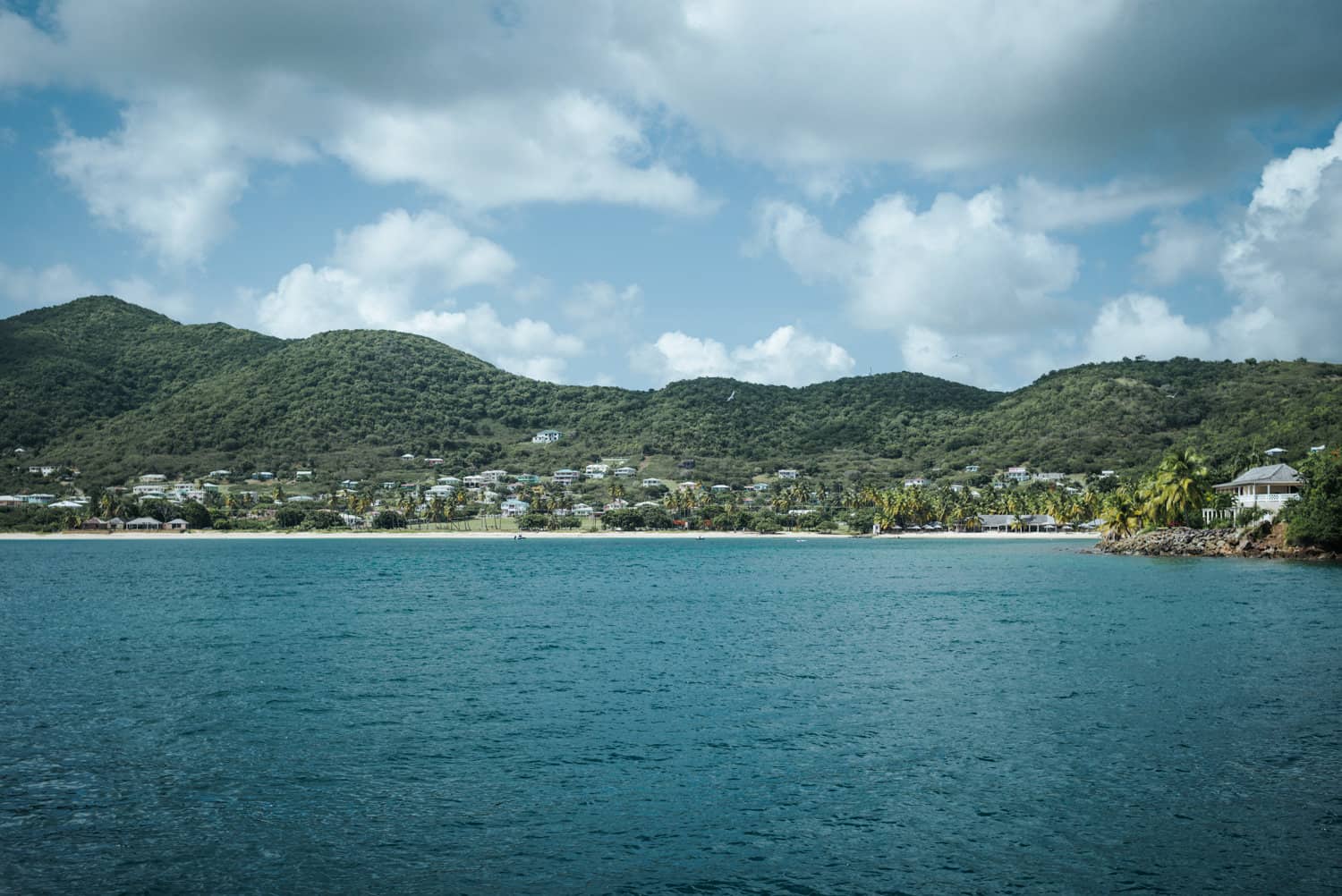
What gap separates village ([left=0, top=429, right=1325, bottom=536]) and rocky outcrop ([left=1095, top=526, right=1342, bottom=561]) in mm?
46811

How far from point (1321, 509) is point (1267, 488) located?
1797cm

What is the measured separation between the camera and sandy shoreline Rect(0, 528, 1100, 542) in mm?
143125

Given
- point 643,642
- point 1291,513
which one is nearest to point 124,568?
point 643,642

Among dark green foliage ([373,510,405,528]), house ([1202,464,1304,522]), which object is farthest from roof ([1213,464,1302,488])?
dark green foliage ([373,510,405,528])

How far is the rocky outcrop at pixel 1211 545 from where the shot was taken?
2901 inches

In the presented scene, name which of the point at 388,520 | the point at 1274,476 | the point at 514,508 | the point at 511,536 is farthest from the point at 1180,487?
the point at 388,520

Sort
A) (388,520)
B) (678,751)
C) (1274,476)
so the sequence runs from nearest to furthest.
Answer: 1. (678,751)
2. (1274,476)
3. (388,520)

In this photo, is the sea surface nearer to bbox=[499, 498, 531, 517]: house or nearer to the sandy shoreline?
the sandy shoreline

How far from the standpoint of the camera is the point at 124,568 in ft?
255

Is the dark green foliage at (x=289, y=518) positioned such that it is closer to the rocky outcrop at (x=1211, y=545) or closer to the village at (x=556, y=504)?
the village at (x=556, y=504)

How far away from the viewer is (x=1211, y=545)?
268ft

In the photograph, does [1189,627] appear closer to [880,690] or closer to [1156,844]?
[880,690]

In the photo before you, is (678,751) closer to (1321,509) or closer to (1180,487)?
(1321,509)

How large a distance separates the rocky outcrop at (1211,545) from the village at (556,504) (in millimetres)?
46811
